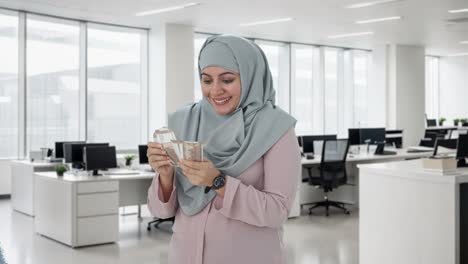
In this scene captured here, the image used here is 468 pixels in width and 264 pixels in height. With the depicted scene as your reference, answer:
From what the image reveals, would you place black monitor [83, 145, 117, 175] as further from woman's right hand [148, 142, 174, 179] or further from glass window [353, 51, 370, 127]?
glass window [353, 51, 370, 127]

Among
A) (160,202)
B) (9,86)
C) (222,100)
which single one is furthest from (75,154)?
(222,100)

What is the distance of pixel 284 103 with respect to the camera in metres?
15.0

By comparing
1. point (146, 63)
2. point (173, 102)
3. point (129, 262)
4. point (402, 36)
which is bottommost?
point (129, 262)

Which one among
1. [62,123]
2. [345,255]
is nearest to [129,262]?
[345,255]

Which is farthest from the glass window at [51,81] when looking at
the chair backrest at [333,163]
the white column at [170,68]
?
the chair backrest at [333,163]

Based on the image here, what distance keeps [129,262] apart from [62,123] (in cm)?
631

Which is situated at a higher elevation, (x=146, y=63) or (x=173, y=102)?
(x=146, y=63)

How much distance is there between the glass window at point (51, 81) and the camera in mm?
10812

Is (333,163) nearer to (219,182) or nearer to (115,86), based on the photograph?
(115,86)

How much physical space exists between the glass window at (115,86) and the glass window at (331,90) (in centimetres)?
609

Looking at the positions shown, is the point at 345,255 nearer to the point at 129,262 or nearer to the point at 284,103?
the point at 129,262

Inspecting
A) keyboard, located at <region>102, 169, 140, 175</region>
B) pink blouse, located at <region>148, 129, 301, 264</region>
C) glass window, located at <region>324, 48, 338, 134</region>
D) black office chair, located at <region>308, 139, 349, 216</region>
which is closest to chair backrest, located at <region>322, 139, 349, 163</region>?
black office chair, located at <region>308, 139, 349, 216</region>

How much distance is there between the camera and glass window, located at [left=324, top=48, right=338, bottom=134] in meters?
16.1

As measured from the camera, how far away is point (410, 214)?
13.8 ft
